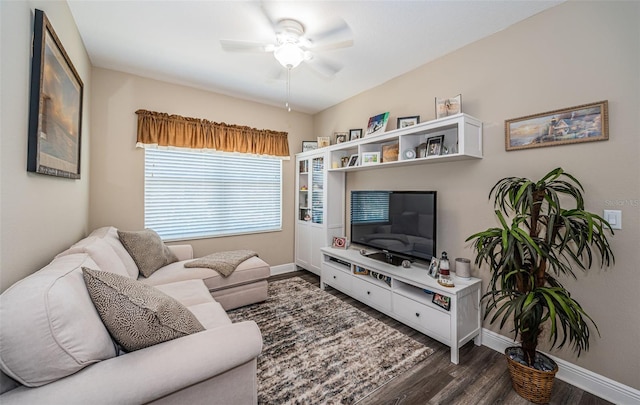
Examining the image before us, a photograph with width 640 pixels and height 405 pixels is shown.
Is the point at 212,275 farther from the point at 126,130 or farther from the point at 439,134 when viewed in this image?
the point at 439,134

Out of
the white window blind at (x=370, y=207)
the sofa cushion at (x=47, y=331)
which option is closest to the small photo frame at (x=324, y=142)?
the white window blind at (x=370, y=207)

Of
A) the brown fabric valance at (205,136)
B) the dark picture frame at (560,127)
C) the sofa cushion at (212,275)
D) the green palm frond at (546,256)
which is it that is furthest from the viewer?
the brown fabric valance at (205,136)

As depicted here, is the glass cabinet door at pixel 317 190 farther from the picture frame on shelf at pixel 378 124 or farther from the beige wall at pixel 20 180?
the beige wall at pixel 20 180

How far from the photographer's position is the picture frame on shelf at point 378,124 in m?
2.92

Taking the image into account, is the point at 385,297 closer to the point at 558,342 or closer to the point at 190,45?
the point at 558,342

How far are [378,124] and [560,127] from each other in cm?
164

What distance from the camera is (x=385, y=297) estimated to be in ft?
8.30

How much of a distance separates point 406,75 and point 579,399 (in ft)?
10.2

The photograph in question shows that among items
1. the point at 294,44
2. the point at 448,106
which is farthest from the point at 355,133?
the point at 294,44

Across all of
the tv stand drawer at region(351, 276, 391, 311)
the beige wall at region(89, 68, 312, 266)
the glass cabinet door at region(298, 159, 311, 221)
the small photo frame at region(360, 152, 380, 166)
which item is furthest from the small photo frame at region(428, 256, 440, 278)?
the beige wall at region(89, 68, 312, 266)

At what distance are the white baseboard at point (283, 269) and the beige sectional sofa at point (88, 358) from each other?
2799mm

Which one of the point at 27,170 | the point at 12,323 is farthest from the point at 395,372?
the point at 27,170

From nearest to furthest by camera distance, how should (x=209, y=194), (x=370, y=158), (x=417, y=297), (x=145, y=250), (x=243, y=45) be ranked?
(x=243, y=45)
(x=417, y=297)
(x=145, y=250)
(x=370, y=158)
(x=209, y=194)

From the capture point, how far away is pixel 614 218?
1.61m
